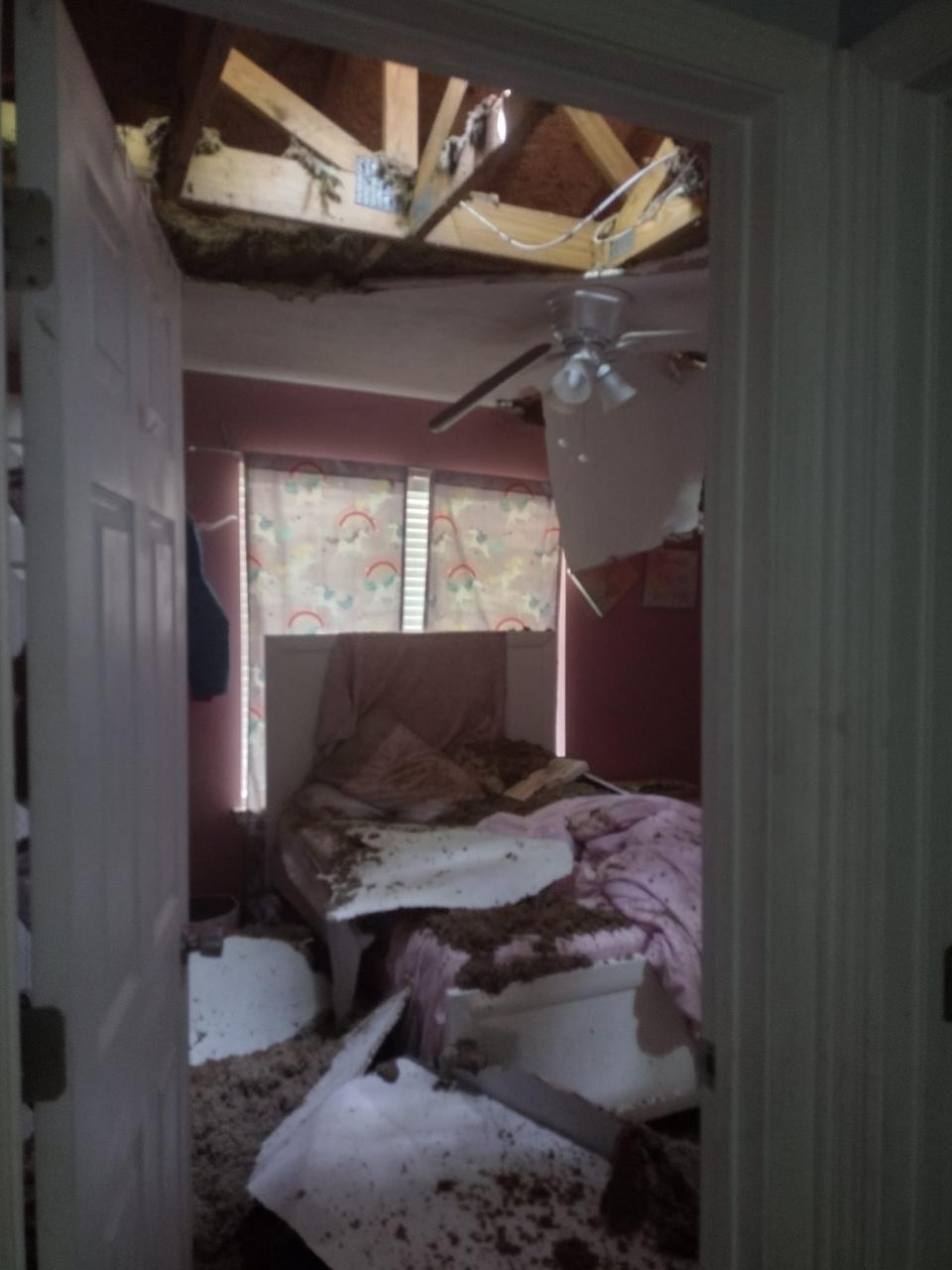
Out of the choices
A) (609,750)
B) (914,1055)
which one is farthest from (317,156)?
(609,750)

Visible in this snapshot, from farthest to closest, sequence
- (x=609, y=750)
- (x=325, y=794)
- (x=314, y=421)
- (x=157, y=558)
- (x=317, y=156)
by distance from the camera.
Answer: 1. (x=609, y=750)
2. (x=314, y=421)
3. (x=325, y=794)
4. (x=317, y=156)
5. (x=157, y=558)

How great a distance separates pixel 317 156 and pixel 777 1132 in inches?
77.7

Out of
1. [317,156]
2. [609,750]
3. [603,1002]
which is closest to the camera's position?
[317,156]

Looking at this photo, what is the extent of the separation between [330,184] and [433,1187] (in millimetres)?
2203

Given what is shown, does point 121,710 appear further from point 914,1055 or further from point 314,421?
point 314,421

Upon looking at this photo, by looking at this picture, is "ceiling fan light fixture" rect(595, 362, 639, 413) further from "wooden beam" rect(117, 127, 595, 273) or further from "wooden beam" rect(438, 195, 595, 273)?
"wooden beam" rect(117, 127, 595, 273)

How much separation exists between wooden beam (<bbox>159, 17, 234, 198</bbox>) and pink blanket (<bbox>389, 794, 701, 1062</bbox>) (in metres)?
2.04

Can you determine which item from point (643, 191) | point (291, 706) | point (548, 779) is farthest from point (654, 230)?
point (291, 706)

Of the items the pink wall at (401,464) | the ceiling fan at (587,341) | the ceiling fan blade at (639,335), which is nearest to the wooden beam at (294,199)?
the ceiling fan at (587,341)

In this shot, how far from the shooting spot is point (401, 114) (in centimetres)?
188

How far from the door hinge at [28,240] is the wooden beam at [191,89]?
600 millimetres

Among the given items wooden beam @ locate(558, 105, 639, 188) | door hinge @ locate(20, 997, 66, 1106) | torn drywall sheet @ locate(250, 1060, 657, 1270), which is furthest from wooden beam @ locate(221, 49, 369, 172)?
torn drywall sheet @ locate(250, 1060, 657, 1270)

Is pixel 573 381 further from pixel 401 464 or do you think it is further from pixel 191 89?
pixel 401 464

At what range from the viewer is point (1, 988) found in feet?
2.25
